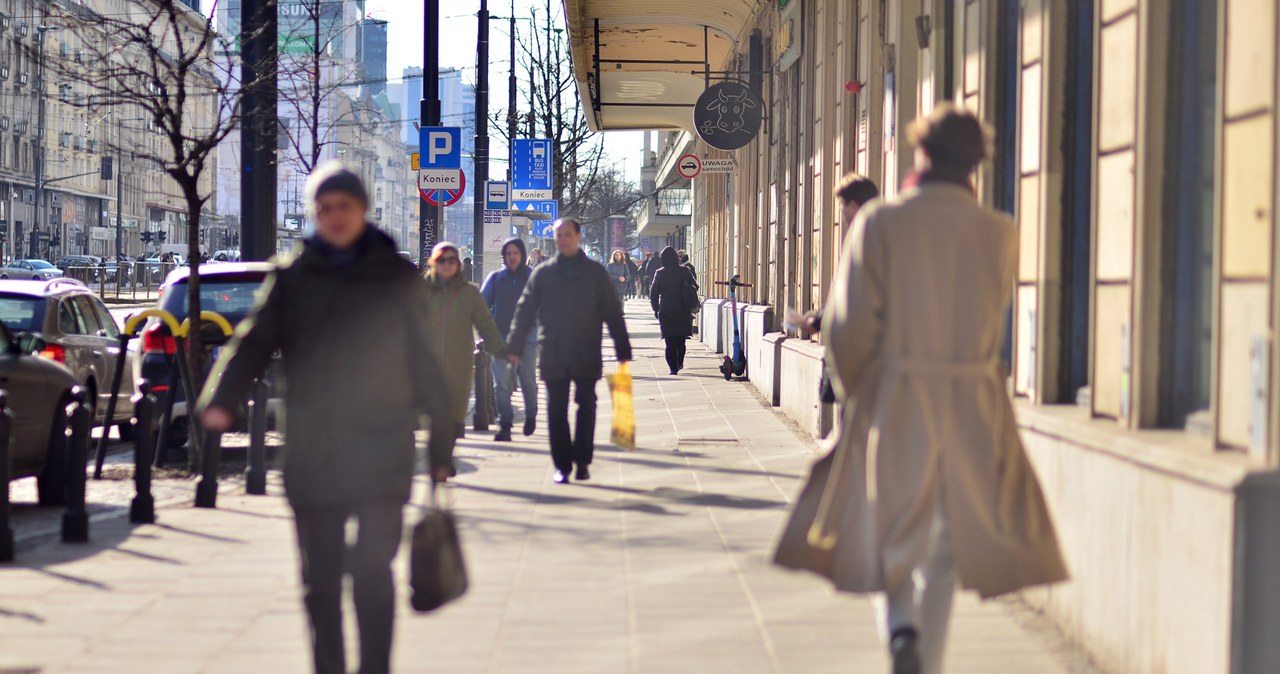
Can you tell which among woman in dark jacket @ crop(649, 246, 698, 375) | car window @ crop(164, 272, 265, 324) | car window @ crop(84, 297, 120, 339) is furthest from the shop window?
woman in dark jacket @ crop(649, 246, 698, 375)

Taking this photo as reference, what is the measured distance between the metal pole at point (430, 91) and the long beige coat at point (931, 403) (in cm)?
1675

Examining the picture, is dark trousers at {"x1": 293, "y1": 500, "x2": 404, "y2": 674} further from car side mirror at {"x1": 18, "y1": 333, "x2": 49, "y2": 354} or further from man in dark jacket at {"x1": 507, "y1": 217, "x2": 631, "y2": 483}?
man in dark jacket at {"x1": 507, "y1": 217, "x2": 631, "y2": 483}

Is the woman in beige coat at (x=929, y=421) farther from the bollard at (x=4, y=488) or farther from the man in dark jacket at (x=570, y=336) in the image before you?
the man in dark jacket at (x=570, y=336)

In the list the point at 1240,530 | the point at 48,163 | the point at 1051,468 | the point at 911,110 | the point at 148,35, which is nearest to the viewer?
the point at 1240,530

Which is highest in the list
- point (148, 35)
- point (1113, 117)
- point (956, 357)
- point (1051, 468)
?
point (148, 35)

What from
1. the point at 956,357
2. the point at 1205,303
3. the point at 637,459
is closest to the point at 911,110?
the point at 637,459

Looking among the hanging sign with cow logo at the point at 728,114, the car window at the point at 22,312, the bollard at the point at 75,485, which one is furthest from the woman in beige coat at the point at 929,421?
the hanging sign with cow logo at the point at 728,114

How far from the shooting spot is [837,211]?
50.2 ft

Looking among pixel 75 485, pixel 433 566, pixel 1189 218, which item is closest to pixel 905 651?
pixel 433 566

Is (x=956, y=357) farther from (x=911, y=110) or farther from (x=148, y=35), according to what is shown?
(x=148, y=35)

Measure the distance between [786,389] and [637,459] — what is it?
14.1ft

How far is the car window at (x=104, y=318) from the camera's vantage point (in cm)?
1548

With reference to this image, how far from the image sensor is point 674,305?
944 inches

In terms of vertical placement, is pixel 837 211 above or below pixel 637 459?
above
